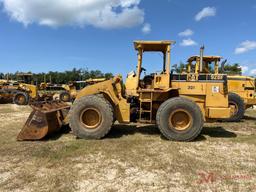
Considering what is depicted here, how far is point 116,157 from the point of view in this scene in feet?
16.7

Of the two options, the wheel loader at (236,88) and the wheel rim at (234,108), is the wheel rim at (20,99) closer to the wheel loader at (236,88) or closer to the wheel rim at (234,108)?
the wheel loader at (236,88)

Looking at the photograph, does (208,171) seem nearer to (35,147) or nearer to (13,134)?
(35,147)

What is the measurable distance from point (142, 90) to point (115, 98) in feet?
2.47

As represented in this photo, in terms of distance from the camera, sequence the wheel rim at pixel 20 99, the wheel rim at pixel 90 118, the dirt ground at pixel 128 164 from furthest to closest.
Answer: the wheel rim at pixel 20 99 → the wheel rim at pixel 90 118 → the dirt ground at pixel 128 164

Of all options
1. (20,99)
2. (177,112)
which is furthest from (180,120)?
(20,99)

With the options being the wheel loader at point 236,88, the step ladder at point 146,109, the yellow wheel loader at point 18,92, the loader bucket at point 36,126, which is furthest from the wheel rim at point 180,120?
the yellow wheel loader at point 18,92

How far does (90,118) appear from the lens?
6633 millimetres

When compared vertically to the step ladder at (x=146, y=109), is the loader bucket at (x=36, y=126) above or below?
below

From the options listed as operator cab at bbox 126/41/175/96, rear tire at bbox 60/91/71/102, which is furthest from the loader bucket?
rear tire at bbox 60/91/71/102

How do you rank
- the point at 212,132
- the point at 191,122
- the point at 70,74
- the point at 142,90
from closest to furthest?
1. the point at 191,122
2. the point at 142,90
3. the point at 212,132
4. the point at 70,74

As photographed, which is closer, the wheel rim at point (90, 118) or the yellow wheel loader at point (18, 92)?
the wheel rim at point (90, 118)

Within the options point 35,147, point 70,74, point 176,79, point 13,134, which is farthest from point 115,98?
point 70,74

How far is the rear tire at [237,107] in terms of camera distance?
990cm

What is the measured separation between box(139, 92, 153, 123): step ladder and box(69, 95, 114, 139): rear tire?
0.90 meters
